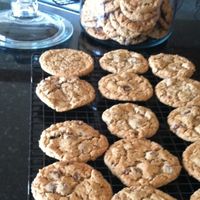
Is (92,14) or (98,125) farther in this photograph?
(92,14)

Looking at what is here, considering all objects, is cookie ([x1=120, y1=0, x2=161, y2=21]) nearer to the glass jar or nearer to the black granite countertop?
the glass jar

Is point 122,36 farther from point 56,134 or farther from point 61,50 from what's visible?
point 56,134

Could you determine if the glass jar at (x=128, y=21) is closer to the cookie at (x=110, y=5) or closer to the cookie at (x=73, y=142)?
the cookie at (x=110, y=5)

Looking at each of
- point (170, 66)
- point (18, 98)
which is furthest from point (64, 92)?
point (170, 66)

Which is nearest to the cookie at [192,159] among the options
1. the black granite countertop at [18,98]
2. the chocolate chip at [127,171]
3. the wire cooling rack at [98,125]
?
the wire cooling rack at [98,125]

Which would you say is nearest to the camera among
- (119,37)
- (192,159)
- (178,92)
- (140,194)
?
(140,194)

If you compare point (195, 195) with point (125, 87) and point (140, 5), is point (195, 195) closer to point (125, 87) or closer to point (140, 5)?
point (125, 87)
